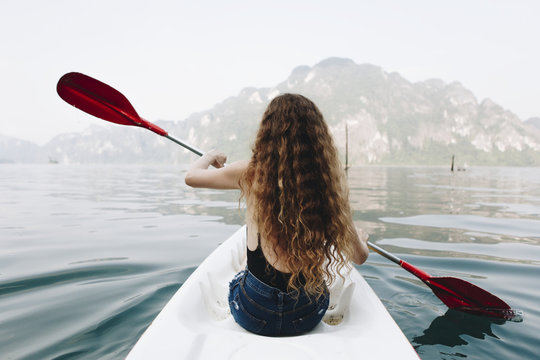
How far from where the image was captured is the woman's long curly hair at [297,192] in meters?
2.04

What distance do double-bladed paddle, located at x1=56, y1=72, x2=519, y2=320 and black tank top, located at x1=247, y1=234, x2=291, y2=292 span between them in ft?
6.75

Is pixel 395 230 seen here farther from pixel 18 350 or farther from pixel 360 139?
pixel 360 139

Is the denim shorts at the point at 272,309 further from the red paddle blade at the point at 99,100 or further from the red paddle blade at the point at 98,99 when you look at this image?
the red paddle blade at the point at 98,99

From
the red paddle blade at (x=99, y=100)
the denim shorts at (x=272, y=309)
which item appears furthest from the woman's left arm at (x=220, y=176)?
the red paddle blade at (x=99, y=100)

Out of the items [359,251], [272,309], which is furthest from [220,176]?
[359,251]

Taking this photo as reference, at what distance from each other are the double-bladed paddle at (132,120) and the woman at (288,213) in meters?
1.86

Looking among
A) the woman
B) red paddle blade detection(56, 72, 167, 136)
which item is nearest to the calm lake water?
the woman

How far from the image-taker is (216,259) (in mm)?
3941

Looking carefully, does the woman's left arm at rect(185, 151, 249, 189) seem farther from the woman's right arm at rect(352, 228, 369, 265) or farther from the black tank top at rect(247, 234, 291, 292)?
the woman's right arm at rect(352, 228, 369, 265)

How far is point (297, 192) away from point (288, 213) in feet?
0.49

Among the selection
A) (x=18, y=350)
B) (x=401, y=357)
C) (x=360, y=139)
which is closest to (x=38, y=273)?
(x=18, y=350)

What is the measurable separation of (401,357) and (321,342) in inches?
18.2

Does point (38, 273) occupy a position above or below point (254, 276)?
below

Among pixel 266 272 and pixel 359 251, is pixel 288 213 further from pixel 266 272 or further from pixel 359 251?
pixel 359 251
